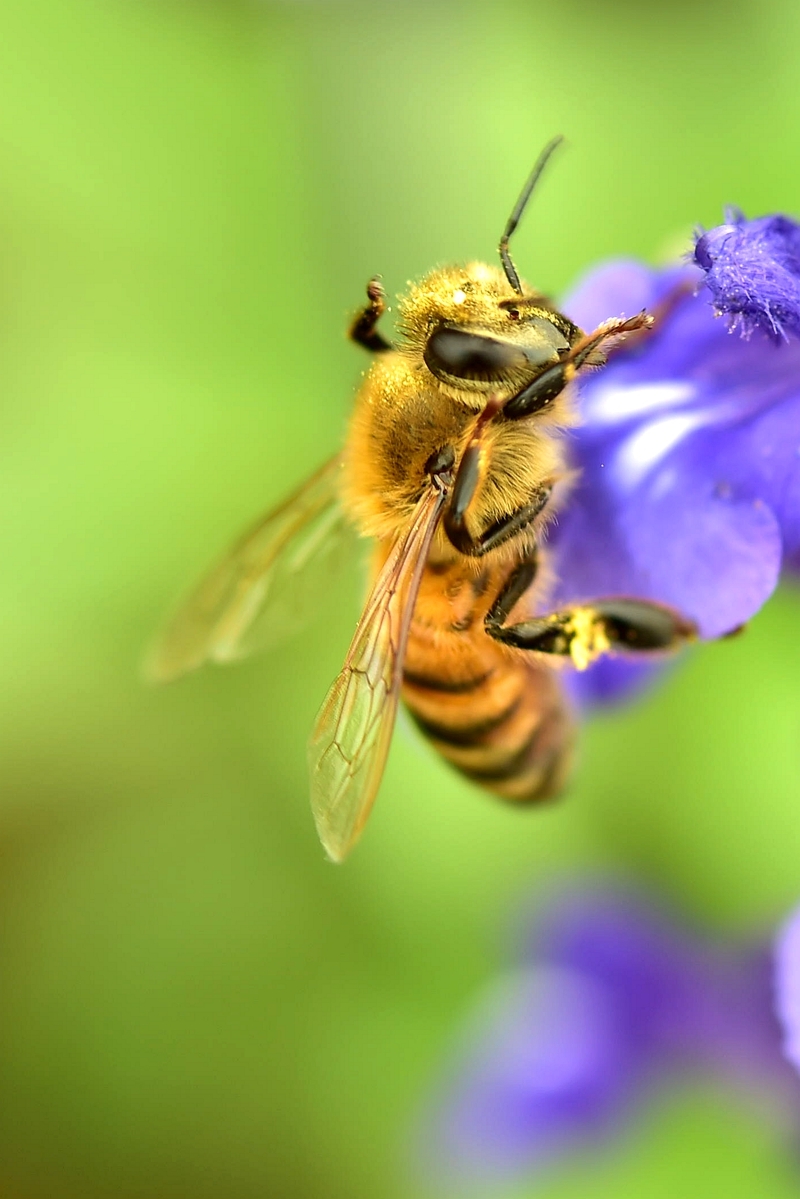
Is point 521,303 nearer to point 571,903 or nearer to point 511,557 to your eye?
point 511,557

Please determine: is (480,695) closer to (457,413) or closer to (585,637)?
(585,637)

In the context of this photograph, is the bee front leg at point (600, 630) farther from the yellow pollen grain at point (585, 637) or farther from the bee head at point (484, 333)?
the bee head at point (484, 333)

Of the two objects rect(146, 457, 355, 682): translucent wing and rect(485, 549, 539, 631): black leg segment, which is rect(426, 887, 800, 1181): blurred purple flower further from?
rect(485, 549, 539, 631): black leg segment

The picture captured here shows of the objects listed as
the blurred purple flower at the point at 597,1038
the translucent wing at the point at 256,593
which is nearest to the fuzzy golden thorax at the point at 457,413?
the translucent wing at the point at 256,593

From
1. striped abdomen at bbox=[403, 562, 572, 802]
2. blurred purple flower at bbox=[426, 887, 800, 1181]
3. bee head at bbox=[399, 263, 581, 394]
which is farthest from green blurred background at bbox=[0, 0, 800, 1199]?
bee head at bbox=[399, 263, 581, 394]

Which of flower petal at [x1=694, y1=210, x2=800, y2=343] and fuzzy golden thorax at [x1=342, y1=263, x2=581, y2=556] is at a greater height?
flower petal at [x1=694, y1=210, x2=800, y2=343]

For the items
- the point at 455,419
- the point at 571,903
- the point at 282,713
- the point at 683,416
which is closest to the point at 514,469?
the point at 455,419
